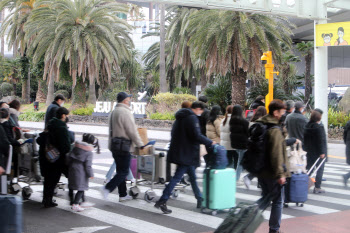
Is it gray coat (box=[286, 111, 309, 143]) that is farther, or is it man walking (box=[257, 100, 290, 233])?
gray coat (box=[286, 111, 309, 143])

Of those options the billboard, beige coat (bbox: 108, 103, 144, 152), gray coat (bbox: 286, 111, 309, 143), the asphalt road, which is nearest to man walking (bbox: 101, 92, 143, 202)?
beige coat (bbox: 108, 103, 144, 152)

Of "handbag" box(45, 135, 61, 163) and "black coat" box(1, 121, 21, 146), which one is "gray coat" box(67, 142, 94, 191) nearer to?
"handbag" box(45, 135, 61, 163)

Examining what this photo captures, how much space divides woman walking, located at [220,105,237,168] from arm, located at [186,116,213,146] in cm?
267

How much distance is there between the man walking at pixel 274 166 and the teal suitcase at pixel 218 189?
4.22 feet

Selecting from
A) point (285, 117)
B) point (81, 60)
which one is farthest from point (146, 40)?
point (285, 117)

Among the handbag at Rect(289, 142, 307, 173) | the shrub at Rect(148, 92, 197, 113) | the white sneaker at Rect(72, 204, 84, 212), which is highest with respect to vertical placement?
the shrub at Rect(148, 92, 197, 113)

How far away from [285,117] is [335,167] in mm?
4530

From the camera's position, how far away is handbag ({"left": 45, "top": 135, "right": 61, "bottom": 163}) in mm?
7793

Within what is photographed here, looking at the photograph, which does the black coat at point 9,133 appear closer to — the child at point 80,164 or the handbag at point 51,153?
the handbag at point 51,153

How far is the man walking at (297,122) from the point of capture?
31.7 feet

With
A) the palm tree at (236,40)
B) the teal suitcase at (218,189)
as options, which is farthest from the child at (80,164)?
the palm tree at (236,40)

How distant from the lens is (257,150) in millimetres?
6043

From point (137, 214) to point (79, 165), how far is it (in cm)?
119

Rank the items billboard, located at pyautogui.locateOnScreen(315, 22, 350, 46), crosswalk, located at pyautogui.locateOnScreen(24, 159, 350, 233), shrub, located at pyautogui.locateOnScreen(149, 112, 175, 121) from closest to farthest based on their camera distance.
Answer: crosswalk, located at pyautogui.locateOnScreen(24, 159, 350, 233) < billboard, located at pyautogui.locateOnScreen(315, 22, 350, 46) < shrub, located at pyautogui.locateOnScreen(149, 112, 175, 121)
